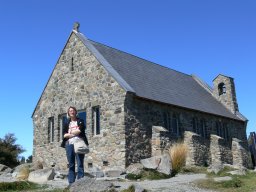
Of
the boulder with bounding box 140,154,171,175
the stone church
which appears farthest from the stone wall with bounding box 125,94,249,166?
the boulder with bounding box 140,154,171,175

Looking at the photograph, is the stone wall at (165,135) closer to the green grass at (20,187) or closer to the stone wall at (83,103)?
the stone wall at (83,103)

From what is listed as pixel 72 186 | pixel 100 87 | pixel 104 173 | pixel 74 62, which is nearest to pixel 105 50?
pixel 74 62

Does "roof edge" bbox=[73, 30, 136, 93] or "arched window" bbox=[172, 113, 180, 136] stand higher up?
"roof edge" bbox=[73, 30, 136, 93]

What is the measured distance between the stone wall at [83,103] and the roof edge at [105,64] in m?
0.23

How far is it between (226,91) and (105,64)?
14346 mm

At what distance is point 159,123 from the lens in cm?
2220

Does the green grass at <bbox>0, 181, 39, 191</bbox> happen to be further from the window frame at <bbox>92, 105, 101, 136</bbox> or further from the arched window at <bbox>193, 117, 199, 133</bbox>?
the arched window at <bbox>193, 117, 199, 133</bbox>

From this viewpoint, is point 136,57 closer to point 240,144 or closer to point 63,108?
point 63,108

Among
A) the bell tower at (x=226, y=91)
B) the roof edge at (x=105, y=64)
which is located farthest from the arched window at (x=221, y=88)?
the roof edge at (x=105, y=64)

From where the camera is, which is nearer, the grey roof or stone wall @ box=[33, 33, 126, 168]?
stone wall @ box=[33, 33, 126, 168]

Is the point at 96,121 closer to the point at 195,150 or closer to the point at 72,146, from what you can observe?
the point at 195,150

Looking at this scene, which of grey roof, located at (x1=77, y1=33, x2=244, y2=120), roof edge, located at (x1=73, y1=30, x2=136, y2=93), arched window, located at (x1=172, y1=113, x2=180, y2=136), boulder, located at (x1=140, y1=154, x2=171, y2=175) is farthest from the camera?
arched window, located at (x1=172, y1=113, x2=180, y2=136)

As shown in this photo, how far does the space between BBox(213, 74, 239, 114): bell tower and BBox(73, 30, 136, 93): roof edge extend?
13.5 meters

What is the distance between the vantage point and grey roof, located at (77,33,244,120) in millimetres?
22359
